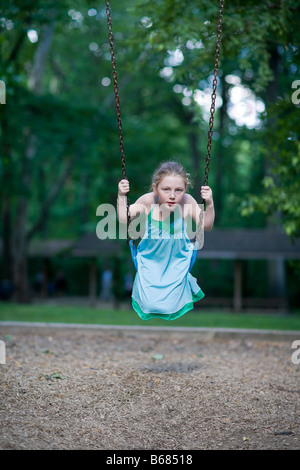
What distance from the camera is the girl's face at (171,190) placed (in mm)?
4977

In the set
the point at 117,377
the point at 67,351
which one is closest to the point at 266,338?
the point at 67,351

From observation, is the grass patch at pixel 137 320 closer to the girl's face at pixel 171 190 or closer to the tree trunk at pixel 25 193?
the tree trunk at pixel 25 193

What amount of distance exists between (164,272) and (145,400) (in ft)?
3.73

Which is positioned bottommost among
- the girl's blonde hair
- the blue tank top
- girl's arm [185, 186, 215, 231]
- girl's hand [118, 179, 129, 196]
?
the blue tank top

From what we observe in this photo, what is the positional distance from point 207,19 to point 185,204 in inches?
159

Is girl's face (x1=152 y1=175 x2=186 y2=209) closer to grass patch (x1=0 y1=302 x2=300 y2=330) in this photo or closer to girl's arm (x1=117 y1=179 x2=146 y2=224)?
girl's arm (x1=117 y1=179 x2=146 y2=224)

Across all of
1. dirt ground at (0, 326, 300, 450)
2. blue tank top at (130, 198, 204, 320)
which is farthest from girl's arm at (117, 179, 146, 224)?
dirt ground at (0, 326, 300, 450)

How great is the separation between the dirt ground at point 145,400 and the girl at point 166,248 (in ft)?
2.45

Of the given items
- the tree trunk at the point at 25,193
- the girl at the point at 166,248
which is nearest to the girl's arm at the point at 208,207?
the girl at the point at 166,248

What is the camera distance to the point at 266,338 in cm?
823

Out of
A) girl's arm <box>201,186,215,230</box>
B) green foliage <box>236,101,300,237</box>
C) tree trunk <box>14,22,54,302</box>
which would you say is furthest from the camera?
tree trunk <box>14,22,54,302</box>

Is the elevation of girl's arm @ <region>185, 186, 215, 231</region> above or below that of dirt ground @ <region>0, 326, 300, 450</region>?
above

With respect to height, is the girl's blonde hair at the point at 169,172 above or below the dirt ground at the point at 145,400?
above

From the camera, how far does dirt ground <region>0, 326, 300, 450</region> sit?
12.8 feet
